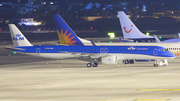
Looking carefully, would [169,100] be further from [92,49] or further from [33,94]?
[92,49]

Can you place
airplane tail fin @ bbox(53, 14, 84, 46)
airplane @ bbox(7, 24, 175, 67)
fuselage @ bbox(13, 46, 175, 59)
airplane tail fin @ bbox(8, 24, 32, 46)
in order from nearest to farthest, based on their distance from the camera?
airplane @ bbox(7, 24, 175, 67) → fuselage @ bbox(13, 46, 175, 59) → airplane tail fin @ bbox(8, 24, 32, 46) → airplane tail fin @ bbox(53, 14, 84, 46)

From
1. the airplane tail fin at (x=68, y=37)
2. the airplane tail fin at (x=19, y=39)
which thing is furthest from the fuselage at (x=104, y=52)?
the airplane tail fin at (x=68, y=37)

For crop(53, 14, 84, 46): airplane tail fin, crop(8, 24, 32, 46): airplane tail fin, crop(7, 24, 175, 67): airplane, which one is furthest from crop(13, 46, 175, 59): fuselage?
crop(53, 14, 84, 46): airplane tail fin

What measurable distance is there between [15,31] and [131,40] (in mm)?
26087

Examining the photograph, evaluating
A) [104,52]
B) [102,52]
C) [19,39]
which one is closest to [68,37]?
[19,39]

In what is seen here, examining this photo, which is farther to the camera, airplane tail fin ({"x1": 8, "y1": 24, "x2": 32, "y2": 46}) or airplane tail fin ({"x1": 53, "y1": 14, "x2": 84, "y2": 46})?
airplane tail fin ({"x1": 53, "y1": 14, "x2": 84, "y2": 46})

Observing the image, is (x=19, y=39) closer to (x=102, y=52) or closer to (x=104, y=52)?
(x=102, y=52)

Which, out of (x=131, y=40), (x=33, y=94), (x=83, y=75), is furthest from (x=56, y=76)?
(x=131, y=40)

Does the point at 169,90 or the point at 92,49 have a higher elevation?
the point at 92,49

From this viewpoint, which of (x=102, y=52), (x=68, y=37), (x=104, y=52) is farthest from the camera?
(x=68, y=37)

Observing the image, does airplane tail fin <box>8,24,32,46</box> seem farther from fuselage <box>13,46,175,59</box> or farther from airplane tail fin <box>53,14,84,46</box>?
airplane tail fin <box>53,14,84,46</box>

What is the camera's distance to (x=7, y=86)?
34656 mm

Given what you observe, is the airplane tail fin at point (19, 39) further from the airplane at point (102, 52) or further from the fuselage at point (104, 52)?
the fuselage at point (104, 52)

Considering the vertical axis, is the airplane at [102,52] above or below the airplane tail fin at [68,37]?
below
